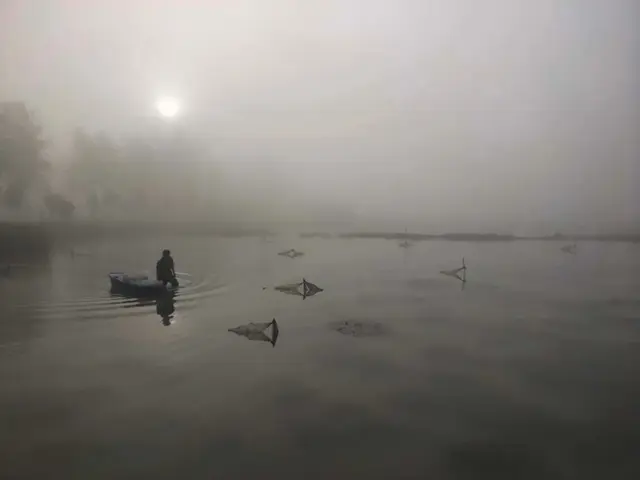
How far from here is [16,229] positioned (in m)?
5.60

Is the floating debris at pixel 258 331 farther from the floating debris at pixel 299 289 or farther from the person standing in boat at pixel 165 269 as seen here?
the floating debris at pixel 299 289

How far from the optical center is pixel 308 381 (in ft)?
12.9

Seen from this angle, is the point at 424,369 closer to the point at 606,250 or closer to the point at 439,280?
the point at 606,250

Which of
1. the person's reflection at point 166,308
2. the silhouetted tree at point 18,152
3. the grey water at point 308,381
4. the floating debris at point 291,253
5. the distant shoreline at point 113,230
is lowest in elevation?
the grey water at point 308,381

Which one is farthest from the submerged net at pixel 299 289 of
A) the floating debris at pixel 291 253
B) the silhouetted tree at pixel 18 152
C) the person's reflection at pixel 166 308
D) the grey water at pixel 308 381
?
the silhouetted tree at pixel 18 152

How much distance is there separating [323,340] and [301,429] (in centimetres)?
203

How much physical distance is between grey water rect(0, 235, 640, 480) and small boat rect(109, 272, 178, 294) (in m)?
0.19

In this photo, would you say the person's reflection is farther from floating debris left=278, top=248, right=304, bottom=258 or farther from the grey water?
floating debris left=278, top=248, right=304, bottom=258

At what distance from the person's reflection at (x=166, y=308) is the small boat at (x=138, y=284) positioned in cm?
12

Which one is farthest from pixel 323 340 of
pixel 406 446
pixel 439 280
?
pixel 439 280

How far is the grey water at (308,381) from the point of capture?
278 centimetres

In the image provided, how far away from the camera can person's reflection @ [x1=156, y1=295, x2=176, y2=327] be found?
5.44 meters

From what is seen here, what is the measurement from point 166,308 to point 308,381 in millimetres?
2882

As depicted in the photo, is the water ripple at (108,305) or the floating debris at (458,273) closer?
the water ripple at (108,305)
